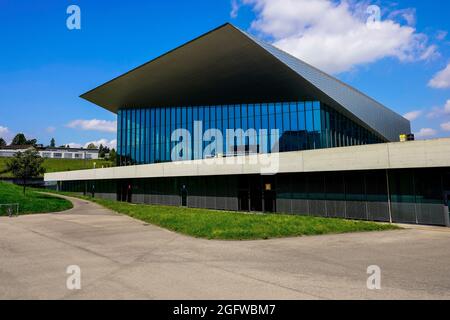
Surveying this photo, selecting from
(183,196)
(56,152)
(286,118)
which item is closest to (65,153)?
(56,152)

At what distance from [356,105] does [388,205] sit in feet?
82.7

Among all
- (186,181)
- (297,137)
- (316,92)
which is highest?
(316,92)

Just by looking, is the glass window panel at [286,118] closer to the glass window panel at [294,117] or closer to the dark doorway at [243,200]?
the glass window panel at [294,117]

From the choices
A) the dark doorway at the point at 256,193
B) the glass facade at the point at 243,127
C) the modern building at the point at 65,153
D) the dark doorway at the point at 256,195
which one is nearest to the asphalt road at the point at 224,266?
the dark doorway at the point at 256,193

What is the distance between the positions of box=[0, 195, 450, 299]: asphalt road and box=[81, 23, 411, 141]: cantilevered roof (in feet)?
59.0

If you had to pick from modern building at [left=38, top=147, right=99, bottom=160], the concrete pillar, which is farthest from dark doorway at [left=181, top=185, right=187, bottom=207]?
modern building at [left=38, top=147, right=99, bottom=160]

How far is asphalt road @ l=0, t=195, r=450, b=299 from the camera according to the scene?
6918 millimetres

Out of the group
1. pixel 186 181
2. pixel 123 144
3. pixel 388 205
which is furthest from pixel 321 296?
pixel 123 144

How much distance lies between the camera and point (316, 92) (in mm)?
34594

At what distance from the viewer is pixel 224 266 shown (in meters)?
9.21

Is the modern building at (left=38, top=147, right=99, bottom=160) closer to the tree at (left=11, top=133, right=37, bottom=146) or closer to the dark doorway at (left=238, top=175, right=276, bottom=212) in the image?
the tree at (left=11, top=133, right=37, bottom=146)

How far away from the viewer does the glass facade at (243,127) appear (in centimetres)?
3766

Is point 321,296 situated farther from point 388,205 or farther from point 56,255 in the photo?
point 388,205

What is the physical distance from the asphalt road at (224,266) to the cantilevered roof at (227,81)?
18.0 m
